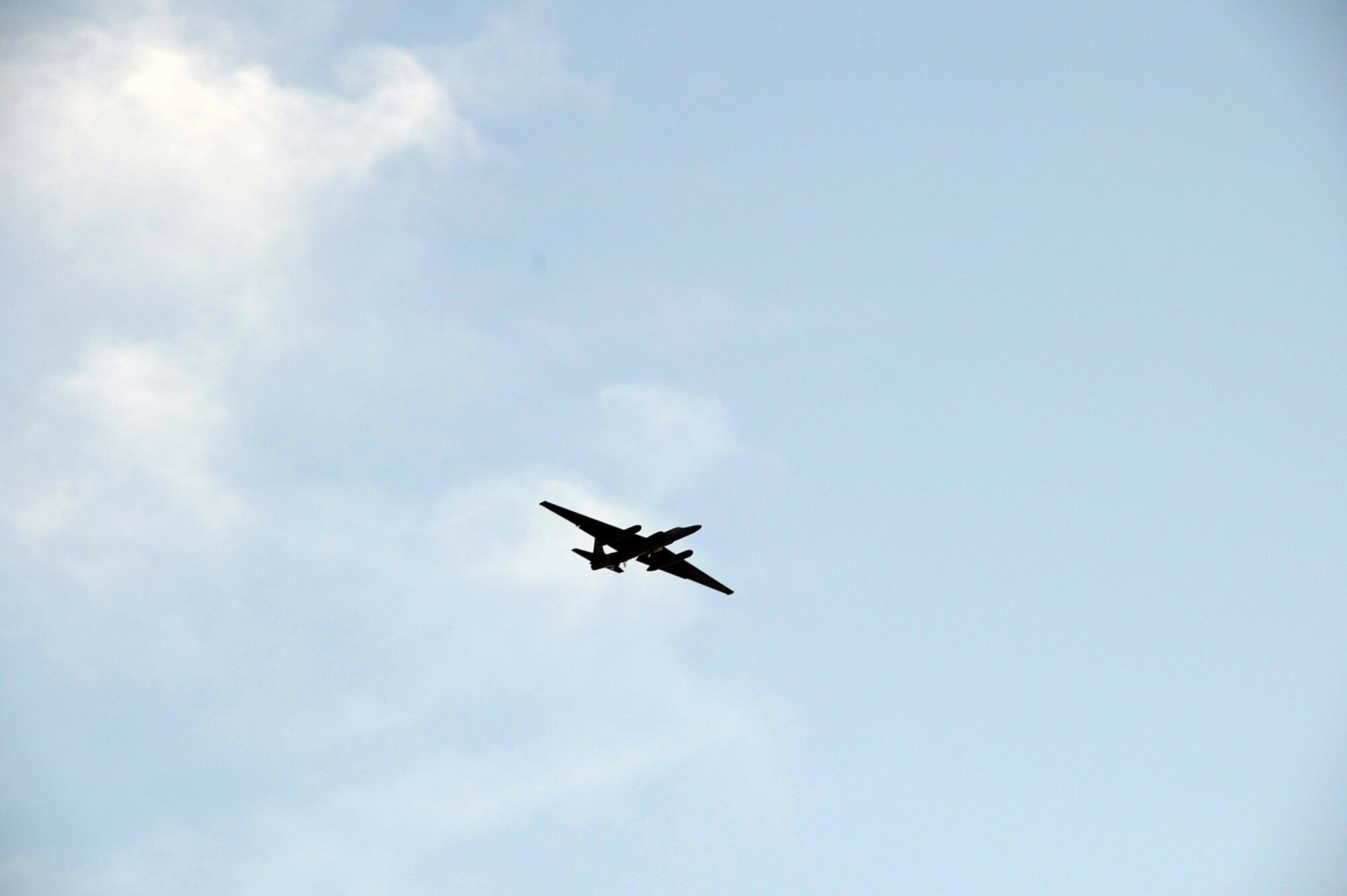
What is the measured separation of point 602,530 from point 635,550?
4258 millimetres

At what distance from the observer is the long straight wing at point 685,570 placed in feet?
354

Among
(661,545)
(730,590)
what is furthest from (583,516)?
(730,590)

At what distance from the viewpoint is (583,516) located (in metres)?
106

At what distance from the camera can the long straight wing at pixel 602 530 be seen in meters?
103

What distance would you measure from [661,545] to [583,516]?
28.2 feet

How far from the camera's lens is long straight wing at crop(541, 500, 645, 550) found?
337 ft

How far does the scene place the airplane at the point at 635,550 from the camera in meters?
102

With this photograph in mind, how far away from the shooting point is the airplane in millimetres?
101500

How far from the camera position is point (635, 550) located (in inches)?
4043

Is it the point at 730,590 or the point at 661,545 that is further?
the point at 730,590

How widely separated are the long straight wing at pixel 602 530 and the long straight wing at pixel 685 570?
13.6ft

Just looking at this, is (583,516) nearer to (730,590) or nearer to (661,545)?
(661,545)

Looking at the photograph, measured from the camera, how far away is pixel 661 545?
102 m

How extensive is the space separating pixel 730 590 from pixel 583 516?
1553 centimetres
